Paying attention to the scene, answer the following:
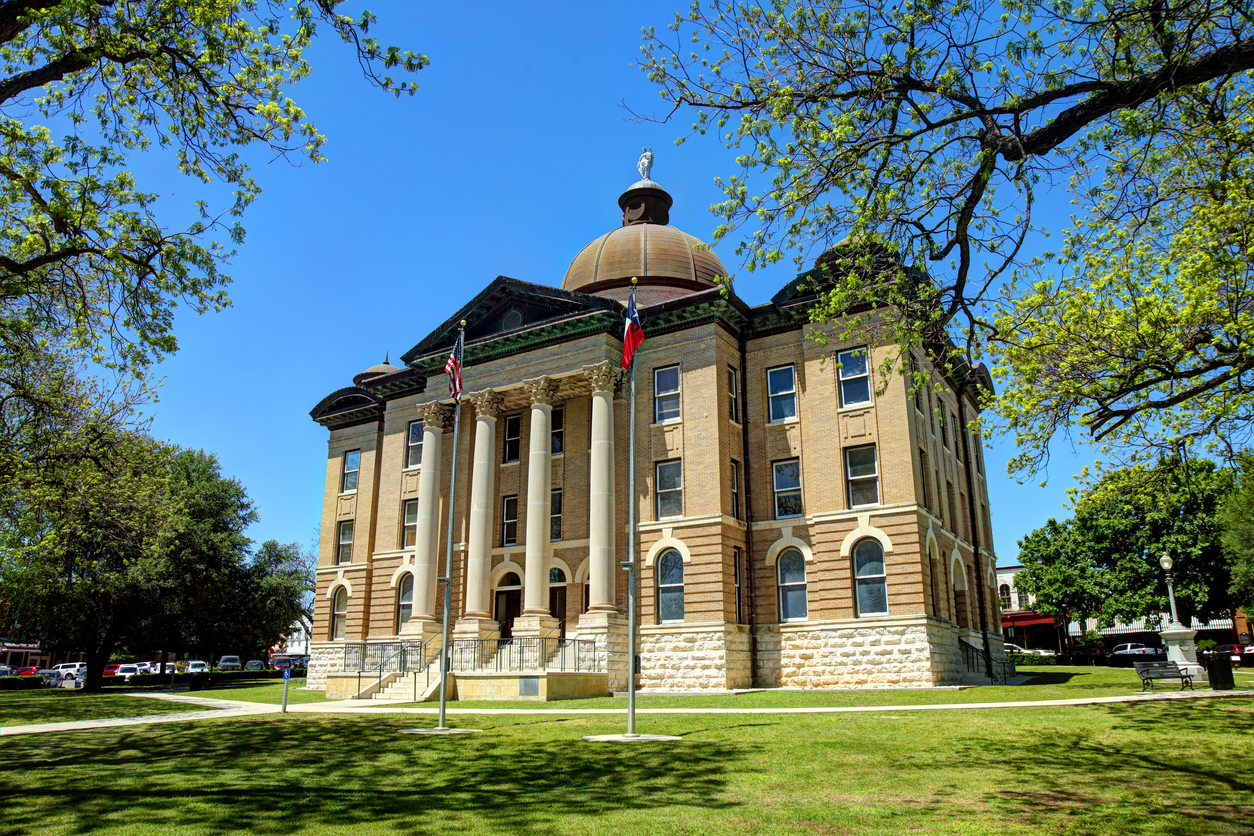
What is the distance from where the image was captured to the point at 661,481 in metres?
29.1

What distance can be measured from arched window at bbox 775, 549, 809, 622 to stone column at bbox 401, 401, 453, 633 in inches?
478

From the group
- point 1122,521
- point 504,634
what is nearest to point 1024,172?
point 504,634

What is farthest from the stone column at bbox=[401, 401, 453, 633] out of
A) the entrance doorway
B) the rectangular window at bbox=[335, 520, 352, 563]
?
the rectangular window at bbox=[335, 520, 352, 563]

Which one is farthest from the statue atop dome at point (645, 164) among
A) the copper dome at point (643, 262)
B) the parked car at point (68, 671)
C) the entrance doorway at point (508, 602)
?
the parked car at point (68, 671)

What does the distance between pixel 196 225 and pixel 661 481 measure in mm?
16904

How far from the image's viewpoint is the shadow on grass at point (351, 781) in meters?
8.31

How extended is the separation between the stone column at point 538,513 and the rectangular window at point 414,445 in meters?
7.27

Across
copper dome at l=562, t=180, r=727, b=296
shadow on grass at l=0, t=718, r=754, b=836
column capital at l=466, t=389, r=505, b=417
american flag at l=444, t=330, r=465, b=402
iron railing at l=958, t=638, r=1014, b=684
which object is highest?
copper dome at l=562, t=180, r=727, b=296

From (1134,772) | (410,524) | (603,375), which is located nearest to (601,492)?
(603,375)

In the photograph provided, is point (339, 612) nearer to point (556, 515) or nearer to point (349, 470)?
point (349, 470)

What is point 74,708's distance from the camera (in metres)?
25.0

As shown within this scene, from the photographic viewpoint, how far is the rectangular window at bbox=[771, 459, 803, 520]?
2816cm

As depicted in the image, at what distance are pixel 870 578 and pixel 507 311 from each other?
15.9 meters

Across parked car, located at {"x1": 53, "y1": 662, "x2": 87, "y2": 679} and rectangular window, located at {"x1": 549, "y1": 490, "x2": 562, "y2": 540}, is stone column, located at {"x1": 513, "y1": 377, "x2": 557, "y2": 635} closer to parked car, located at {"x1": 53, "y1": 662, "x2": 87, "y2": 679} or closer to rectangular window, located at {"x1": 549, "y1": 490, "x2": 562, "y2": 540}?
rectangular window, located at {"x1": 549, "y1": 490, "x2": 562, "y2": 540}
